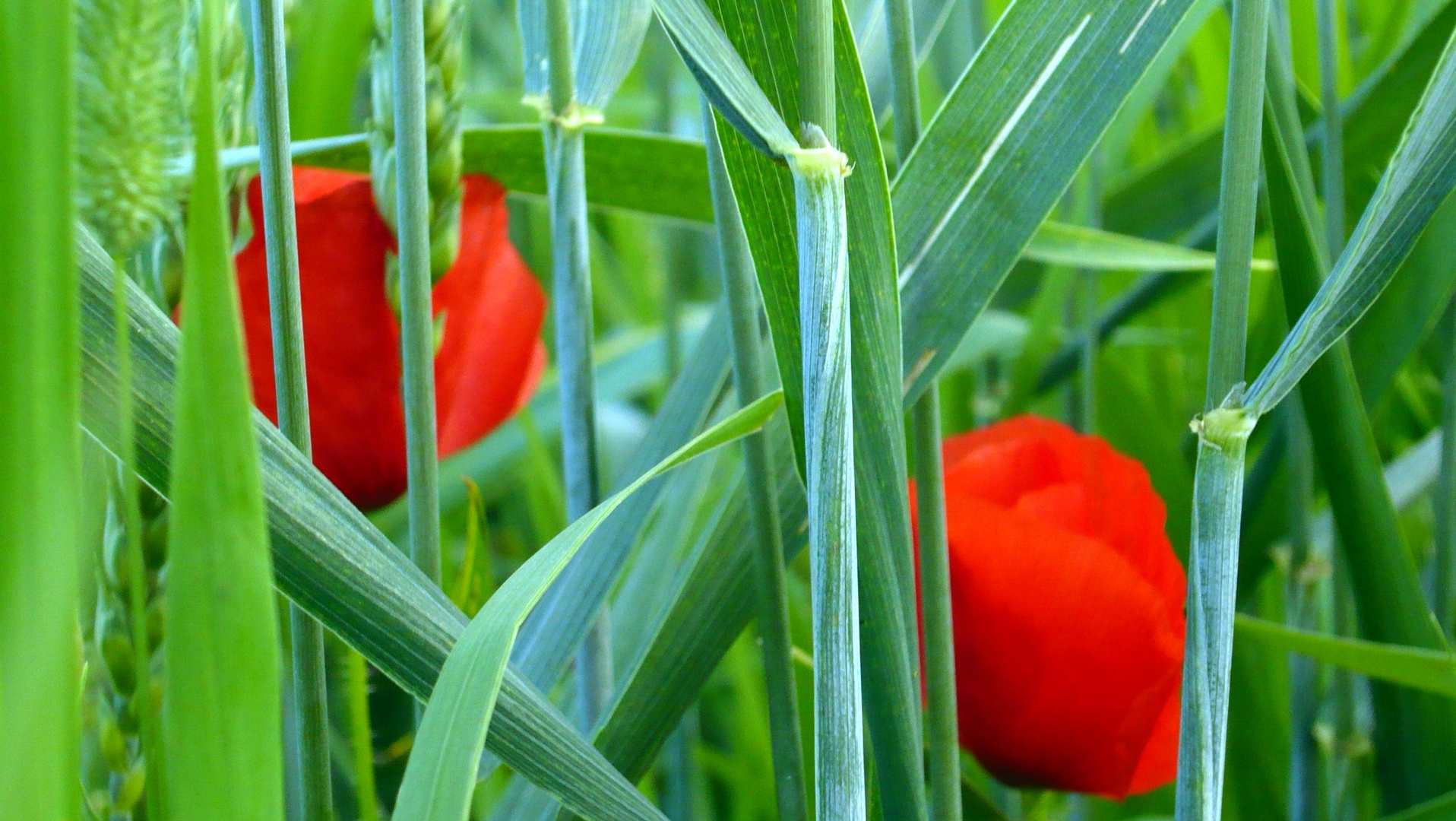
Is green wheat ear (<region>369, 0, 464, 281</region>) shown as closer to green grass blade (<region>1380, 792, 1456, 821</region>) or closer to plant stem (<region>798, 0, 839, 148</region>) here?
plant stem (<region>798, 0, 839, 148</region>)

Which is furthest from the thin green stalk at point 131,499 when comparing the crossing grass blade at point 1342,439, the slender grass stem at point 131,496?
the crossing grass blade at point 1342,439

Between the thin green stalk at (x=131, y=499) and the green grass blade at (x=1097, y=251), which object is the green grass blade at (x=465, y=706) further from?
the green grass blade at (x=1097, y=251)

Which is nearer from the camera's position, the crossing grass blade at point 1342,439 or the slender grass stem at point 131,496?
the slender grass stem at point 131,496

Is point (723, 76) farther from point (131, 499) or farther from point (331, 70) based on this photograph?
point (331, 70)

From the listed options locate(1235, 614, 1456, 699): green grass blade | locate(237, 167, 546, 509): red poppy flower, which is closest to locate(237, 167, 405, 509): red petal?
locate(237, 167, 546, 509): red poppy flower

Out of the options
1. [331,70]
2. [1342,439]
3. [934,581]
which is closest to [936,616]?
[934,581]

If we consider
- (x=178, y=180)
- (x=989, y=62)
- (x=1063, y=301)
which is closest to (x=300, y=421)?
(x=178, y=180)

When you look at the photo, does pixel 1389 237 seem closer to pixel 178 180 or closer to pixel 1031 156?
pixel 1031 156
